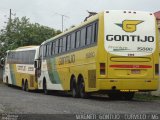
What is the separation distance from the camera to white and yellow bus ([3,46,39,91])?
37.2m

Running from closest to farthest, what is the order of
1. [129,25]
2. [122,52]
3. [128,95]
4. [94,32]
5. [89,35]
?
[122,52], [129,25], [94,32], [89,35], [128,95]

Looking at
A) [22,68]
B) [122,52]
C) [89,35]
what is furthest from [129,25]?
[22,68]

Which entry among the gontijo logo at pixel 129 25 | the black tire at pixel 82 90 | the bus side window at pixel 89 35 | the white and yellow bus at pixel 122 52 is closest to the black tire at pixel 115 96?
the black tire at pixel 82 90

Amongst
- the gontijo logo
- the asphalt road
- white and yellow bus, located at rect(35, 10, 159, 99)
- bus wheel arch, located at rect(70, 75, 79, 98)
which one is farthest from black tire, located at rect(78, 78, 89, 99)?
the gontijo logo

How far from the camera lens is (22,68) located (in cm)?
4038

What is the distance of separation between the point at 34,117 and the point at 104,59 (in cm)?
785

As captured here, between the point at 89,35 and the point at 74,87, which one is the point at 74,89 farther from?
the point at 89,35

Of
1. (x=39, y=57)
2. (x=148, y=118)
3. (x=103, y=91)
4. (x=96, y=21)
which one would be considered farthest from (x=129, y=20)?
(x=39, y=57)

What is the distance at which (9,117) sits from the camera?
1414 centimetres

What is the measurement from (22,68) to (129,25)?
19441mm

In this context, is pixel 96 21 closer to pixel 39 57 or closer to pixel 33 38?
pixel 39 57

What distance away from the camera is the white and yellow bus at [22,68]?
3725 cm

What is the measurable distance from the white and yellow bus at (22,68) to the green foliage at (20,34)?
11.5m

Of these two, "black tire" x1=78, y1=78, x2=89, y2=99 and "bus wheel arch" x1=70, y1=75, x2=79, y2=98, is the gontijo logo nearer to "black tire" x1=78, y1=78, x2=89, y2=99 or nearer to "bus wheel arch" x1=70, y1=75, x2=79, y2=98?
"black tire" x1=78, y1=78, x2=89, y2=99
